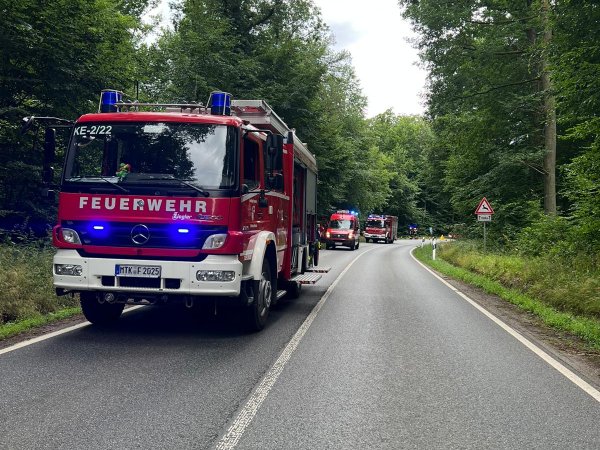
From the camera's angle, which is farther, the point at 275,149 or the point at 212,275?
the point at 275,149

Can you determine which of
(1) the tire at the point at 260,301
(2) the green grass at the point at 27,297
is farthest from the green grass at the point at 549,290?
(2) the green grass at the point at 27,297

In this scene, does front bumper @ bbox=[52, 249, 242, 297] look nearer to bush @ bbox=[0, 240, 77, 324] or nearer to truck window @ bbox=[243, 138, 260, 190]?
truck window @ bbox=[243, 138, 260, 190]

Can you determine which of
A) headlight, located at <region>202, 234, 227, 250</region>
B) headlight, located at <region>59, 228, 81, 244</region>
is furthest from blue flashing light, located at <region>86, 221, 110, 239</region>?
headlight, located at <region>202, 234, 227, 250</region>

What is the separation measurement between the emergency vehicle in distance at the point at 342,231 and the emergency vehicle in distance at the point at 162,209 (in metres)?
33.4

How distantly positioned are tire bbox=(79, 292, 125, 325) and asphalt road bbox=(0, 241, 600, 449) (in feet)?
0.58

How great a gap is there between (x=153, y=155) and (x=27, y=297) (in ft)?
11.3

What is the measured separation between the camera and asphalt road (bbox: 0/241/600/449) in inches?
156

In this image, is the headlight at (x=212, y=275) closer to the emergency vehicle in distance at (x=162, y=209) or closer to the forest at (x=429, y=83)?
the emergency vehicle in distance at (x=162, y=209)

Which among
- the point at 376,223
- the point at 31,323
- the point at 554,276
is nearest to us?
the point at 31,323

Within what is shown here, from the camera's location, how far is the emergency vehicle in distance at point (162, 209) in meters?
6.72

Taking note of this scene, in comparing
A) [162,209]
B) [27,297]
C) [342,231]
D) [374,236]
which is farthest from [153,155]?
[374,236]

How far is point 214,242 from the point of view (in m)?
6.75

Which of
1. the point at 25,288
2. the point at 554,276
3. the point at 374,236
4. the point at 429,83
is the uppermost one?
the point at 429,83

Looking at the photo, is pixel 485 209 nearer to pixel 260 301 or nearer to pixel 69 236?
pixel 260 301
